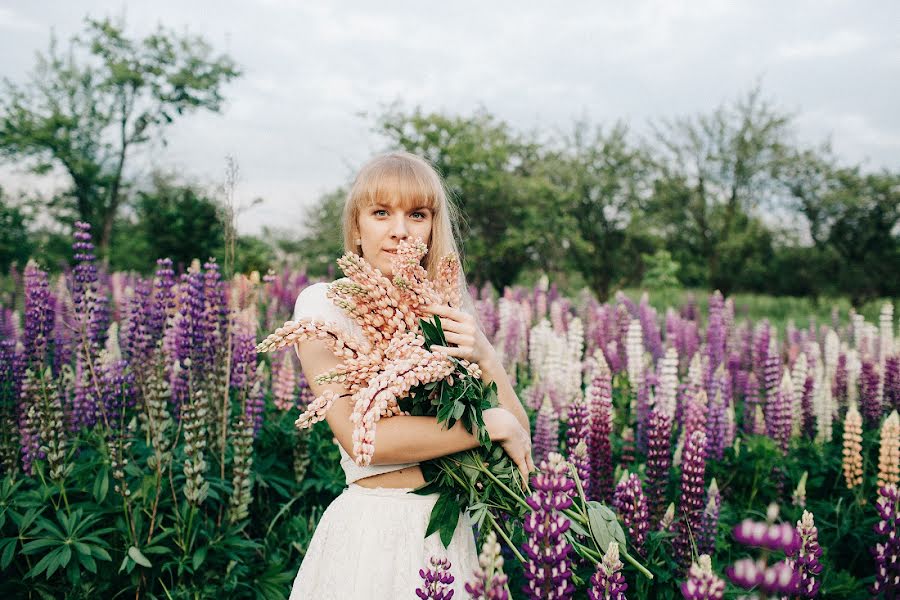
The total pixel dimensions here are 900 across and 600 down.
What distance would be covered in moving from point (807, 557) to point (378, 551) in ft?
4.64

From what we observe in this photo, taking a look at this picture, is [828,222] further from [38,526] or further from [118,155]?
Answer: [118,155]

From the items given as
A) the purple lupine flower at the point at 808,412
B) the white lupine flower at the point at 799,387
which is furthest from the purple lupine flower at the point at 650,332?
the purple lupine flower at the point at 808,412

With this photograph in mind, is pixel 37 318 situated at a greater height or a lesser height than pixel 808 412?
greater

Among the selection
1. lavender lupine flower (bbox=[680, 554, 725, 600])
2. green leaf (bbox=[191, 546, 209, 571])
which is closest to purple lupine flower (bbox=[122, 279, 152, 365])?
green leaf (bbox=[191, 546, 209, 571])

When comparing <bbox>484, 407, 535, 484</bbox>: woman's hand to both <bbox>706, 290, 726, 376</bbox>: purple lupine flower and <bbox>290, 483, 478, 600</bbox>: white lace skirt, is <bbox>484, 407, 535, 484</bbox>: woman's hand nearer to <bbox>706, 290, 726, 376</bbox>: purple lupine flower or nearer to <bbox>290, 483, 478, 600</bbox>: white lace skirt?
<bbox>290, 483, 478, 600</bbox>: white lace skirt

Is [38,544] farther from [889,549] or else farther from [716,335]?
[716,335]

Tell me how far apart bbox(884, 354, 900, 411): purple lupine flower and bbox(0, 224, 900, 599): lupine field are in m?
0.03

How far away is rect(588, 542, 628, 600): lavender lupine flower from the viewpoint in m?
1.70

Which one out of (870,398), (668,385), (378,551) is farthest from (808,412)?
(378,551)

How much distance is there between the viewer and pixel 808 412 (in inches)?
213

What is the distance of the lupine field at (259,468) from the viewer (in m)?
2.96

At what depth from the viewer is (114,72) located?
3095 centimetres

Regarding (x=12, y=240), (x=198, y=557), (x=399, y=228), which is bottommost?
(x=198, y=557)

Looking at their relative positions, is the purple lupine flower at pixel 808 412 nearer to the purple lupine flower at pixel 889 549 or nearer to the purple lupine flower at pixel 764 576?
the purple lupine flower at pixel 889 549
